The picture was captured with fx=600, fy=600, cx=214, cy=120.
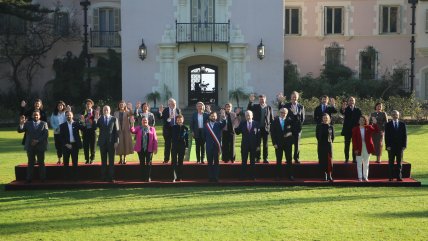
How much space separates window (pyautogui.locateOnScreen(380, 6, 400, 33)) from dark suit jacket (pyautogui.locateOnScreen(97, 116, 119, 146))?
79.3ft

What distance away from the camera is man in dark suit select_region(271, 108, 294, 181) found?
527 inches

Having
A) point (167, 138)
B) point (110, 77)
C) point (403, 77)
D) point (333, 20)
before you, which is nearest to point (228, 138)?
point (167, 138)

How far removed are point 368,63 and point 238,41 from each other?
32.4 feet

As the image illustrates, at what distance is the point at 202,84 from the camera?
3116cm

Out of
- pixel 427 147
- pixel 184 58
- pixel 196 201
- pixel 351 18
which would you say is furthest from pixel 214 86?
pixel 196 201

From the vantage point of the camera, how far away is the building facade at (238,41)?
91.4 ft

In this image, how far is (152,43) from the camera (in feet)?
92.0

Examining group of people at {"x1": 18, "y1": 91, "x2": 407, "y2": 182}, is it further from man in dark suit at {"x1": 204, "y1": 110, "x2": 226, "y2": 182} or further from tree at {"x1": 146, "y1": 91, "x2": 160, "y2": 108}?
tree at {"x1": 146, "y1": 91, "x2": 160, "y2": 108}

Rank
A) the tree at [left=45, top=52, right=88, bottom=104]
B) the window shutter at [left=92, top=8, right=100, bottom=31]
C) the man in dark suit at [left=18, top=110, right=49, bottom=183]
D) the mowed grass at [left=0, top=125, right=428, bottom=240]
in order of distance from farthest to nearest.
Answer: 1. the window shutter at [left=92, top=8, right=100, bottom=31]
2. the tree at [left=45, top=52, right=88, bottom=104]
3. the man in dark suit at [left=18, top=110, right=49, bottom=183]
4. the mowed grass at [left=0, top=125, right=428, bottom=240]

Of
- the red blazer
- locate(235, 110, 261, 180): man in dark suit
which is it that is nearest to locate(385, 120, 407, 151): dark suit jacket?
the red blazer

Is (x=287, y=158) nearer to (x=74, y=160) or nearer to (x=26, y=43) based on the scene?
(x=74, y=160)

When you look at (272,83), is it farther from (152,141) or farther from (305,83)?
(152,141)

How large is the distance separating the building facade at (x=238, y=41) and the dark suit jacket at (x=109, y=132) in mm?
14819

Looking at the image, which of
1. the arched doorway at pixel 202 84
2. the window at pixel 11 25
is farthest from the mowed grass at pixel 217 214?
the window at pixel 11 25
